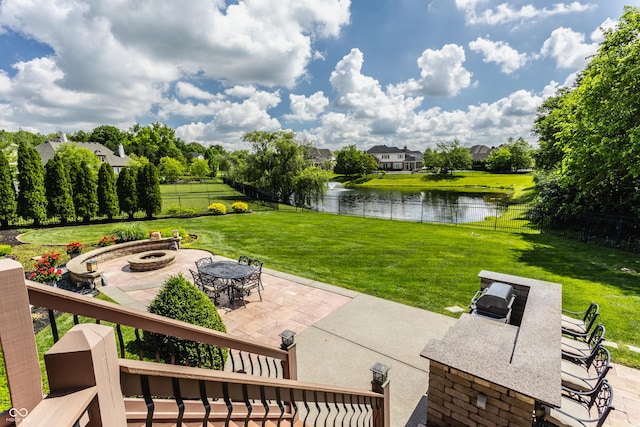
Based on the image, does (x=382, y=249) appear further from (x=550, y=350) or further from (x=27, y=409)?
(x=27, y=409)

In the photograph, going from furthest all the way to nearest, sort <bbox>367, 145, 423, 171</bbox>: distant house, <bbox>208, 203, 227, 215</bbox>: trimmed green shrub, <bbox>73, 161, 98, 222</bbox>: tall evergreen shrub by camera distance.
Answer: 1. <bbox>367, 145, 423, 171</bbox>: distant house
2. <bbox>208, 203, 227, 215</bbox>: trimmed green shrub
3. <bbox>73, 161, 98, 222</bbox>: tall evergreen shrub

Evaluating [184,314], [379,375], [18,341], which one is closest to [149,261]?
[184,314]

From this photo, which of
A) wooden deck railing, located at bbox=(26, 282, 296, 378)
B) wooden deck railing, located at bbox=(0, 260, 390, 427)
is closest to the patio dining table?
wooden deck railing, located at bbox=(26, 282, 296, 378)

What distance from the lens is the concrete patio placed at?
4.36 m

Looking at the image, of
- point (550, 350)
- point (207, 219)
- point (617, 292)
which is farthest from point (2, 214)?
point (617, 292)

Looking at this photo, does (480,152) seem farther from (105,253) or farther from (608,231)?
(105,253)

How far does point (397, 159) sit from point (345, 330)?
318ft

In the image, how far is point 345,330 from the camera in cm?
608

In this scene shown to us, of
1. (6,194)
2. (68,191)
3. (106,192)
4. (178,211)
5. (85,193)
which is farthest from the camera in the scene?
(178,211)

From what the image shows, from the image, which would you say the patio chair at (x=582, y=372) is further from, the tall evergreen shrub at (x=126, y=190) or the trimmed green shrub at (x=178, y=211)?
the tall evergreen shrub at (x=126, y=190)

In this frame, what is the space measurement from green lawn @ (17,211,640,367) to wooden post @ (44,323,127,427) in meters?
7.00

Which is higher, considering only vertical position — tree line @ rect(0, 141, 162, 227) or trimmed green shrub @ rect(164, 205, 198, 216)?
tree line @ rect(0, 141, 162, 227)

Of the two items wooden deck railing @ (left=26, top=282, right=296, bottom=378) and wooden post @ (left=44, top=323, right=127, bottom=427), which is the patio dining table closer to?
wooden deck railing @ (left=26, top=282, right=296, bottom=378)

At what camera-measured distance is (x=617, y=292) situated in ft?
25.8
